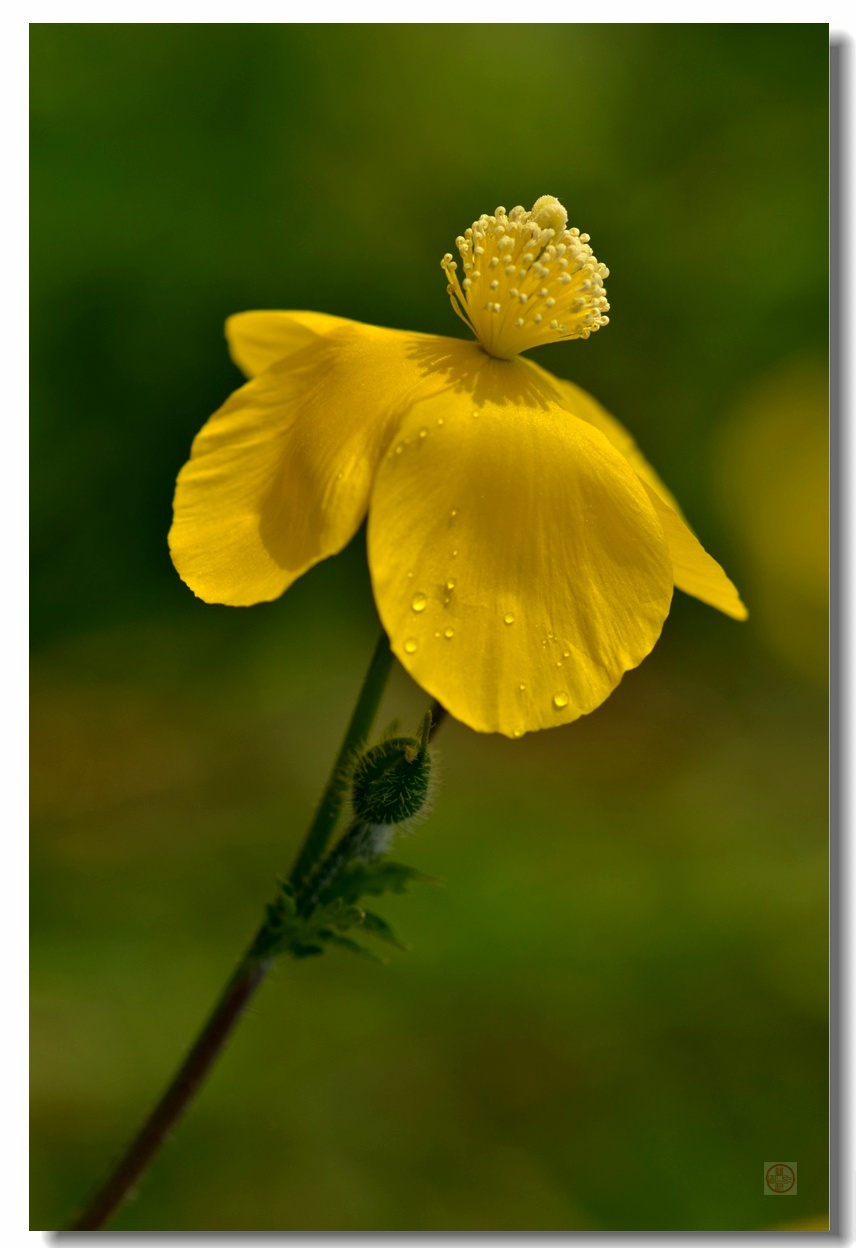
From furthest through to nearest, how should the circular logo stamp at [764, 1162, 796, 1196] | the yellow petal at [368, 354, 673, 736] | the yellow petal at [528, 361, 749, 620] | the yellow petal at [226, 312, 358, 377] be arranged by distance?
the circular logo stamp at [764, 1162, 796, 1196]
the yellow petal at [226, 312, 358, 377]
the yellow petal at [528, 361, 749, 620]
the yellow petal at [368, 354, 673, 736]

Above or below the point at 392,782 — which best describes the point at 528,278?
above

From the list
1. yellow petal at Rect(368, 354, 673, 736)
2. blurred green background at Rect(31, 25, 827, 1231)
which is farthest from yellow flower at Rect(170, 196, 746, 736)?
blurred green background at Rect(31, 25, 827, 1231)

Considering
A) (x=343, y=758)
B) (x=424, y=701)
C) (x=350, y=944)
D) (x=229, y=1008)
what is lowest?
(x=424, y=701)

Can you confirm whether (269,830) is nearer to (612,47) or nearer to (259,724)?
(259,724)

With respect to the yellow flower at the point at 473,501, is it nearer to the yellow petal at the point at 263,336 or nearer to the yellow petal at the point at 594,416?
the yellow petal at the point at 594,416

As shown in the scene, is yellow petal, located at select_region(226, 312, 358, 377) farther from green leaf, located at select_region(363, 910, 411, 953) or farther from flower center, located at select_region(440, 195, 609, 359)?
green leaf, located at select_region(363, 910, 411, 953)

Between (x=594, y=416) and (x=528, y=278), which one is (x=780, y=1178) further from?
(x=528, y=278)

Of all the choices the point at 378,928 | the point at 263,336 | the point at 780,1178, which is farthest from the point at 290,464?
the point at 780,1178
